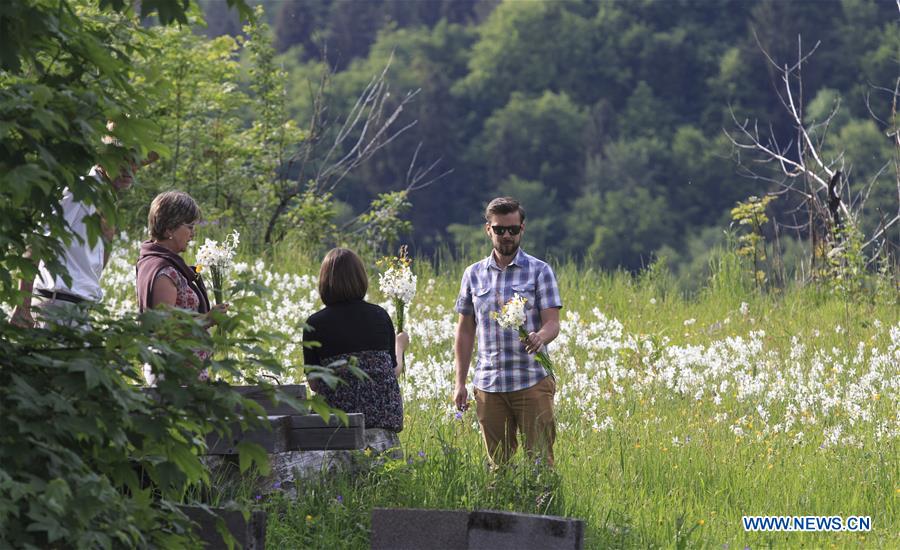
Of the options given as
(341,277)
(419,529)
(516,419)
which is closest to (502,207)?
(341,277)

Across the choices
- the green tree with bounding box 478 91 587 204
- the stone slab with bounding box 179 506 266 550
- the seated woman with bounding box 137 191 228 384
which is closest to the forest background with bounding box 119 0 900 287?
the green tree with bounding box 478 91 587 204

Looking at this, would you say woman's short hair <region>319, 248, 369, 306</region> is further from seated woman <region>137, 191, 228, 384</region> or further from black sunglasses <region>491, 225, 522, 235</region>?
black sunglasses <region>491, 225, 522, 235</region>

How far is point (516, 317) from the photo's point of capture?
645cm

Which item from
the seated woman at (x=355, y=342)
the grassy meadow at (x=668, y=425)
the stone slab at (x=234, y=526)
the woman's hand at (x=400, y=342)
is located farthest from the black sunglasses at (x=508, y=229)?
the stone slab at (x=234, y=526)

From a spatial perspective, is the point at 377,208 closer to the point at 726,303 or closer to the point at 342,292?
the point at 726,303

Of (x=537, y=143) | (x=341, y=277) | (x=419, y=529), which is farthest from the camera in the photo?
(x=537, y=143)

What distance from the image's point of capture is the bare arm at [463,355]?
7043 millimetres

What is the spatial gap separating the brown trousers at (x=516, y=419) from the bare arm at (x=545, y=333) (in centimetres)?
34

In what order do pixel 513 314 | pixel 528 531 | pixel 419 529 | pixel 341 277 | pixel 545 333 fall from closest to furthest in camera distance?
pixel 528 531 → pixel 419 529 → pixel 341 277 → pixel 513 314 → pixel 545 333

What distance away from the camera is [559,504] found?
648 centimetres

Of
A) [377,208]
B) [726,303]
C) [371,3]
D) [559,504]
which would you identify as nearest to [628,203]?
[371,3]

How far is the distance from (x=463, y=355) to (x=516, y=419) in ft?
1.49

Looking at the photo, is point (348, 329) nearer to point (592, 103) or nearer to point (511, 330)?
point (511, 330)

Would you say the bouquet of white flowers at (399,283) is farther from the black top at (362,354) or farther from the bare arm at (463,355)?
the black top at (362,354)
